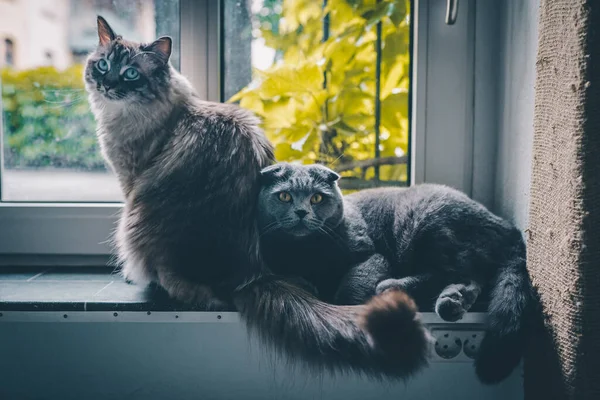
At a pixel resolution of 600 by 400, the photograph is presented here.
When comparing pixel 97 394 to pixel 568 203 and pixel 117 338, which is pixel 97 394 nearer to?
pixel 117 338

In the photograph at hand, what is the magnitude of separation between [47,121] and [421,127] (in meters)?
0.97

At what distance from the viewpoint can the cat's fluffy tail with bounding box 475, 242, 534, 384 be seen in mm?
902

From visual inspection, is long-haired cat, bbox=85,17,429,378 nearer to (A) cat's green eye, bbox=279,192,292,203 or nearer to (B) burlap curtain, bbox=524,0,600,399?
(A) cat's green eye, bbox=279,192,292,203

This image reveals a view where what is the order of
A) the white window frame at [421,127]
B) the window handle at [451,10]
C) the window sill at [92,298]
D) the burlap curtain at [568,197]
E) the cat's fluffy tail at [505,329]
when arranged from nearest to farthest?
the burlap curtain at [568,197] → the cat's fluffy tail at [505,329] → the window sill at [92,298] → the window handle at [451,10] → the white window frame at [421,127]

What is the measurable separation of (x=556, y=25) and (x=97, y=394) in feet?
3.91

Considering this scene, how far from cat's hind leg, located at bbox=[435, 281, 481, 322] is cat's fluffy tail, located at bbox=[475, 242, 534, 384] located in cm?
4

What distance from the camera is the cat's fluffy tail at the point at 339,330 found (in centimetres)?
84

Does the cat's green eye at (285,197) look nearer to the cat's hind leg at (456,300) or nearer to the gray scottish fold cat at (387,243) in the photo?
the gray scottish fold cat at (387,243)

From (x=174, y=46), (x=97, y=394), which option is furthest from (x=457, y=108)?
(x=97, y=394)

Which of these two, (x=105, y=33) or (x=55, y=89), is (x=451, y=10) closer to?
(x=105, y=33)

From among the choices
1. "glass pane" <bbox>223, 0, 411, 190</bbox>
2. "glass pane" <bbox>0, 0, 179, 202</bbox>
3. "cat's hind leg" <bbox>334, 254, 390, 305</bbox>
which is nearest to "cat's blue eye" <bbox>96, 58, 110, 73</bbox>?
"glass pane" <bbox>0, 0, 179, 202</bbox>

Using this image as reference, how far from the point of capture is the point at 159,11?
1362 mm

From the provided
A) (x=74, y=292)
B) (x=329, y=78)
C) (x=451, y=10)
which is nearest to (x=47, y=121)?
(x=74, y=292)

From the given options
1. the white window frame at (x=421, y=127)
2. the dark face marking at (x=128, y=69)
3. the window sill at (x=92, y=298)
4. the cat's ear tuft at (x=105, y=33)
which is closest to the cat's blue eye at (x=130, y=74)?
the dark face marking at (x=128, y=69)
